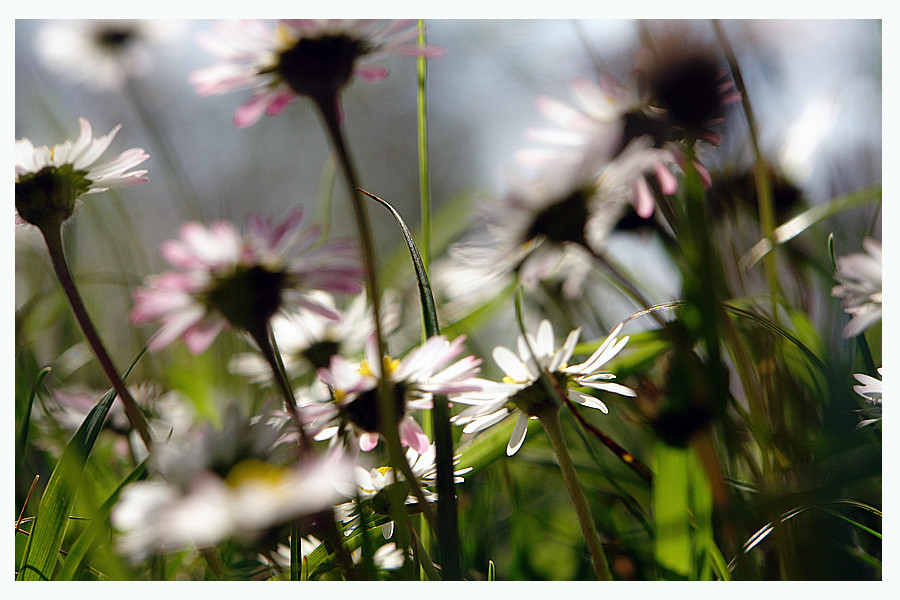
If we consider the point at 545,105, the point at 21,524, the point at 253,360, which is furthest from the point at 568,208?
the point at 21,524

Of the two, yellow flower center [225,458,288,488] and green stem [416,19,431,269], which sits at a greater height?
green stem [416,19,431,269]

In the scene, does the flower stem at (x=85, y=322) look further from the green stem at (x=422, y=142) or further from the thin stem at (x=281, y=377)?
the green stem at (x=422, y=142)

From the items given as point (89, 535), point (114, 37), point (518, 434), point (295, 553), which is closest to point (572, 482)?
point (518, 434)

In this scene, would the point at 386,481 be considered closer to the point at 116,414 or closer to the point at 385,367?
the point at 385,367

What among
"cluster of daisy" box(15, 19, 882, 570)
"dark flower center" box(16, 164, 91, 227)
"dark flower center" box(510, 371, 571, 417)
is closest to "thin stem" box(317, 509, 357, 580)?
"cluster of daisy" box(15, 19, 882, 570)

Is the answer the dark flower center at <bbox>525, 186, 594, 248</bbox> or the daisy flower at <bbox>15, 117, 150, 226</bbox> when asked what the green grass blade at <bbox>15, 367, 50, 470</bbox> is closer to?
the daisy flower at <bbox>15, 117, 150, 226</bbox>

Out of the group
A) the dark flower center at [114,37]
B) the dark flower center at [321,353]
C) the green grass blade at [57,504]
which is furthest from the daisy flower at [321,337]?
the dark flower center at [114,37]
